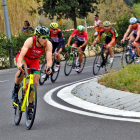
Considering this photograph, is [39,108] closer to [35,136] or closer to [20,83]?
[20,83]

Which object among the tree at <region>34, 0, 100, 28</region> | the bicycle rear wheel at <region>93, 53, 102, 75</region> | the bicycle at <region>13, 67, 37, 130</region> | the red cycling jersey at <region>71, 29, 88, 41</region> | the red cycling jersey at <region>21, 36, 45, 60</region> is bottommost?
the bicycle rear wheel at <region>93, 53, 102, 75</region>

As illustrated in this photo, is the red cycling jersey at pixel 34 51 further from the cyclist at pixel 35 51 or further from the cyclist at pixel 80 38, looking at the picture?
the cyclist at pixel 80 38

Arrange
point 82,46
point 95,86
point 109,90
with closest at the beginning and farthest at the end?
point 109,90
point 95,86
point 82,46

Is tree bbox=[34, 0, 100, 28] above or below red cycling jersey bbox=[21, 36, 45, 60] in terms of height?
above

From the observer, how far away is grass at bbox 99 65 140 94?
10092mm

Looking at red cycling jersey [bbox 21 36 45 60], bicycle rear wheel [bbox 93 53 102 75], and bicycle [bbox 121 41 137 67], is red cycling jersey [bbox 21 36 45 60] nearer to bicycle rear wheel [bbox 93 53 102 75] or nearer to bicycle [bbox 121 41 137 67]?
bicycle rear wheel [bbox 93 53 102 75]

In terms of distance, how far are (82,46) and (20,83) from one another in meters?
7.78

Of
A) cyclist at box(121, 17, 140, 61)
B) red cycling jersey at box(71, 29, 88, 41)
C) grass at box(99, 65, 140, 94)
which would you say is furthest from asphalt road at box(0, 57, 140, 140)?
cyclist at box(121, 17, 140, 61)

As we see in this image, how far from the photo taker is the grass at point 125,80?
1009 cm

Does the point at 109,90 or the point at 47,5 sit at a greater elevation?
the point at 47,5

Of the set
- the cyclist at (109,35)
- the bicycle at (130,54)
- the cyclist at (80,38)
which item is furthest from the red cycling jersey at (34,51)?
the bicycle at (130,54)

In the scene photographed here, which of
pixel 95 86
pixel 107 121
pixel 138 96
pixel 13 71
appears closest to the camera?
pixel 107 121

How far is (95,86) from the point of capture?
11242 millimetres

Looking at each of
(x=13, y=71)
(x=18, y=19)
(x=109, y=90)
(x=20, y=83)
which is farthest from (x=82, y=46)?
(x=18, y=19)
